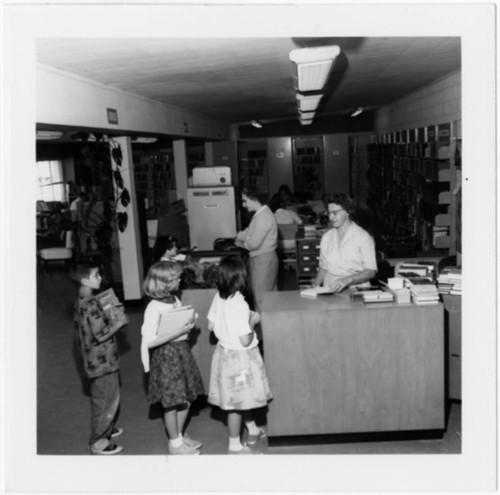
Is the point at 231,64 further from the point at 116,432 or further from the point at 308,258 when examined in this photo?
the point at 116,432

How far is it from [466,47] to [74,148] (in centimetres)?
1647

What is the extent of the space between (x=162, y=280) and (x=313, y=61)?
207 centimetres

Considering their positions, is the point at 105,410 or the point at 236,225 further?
the point at 236,225

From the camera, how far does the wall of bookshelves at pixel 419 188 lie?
7055mm

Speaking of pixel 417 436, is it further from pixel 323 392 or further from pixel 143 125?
pixel 143 125

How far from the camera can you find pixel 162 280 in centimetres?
410

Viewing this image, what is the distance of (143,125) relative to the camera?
8.02 metres

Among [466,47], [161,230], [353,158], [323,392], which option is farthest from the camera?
[353,158]

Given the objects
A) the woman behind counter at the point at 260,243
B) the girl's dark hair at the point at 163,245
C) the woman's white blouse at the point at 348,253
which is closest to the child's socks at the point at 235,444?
the woman's white blouse at the point at 348,253

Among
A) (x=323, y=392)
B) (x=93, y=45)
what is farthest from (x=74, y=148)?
(x=323, y=392)

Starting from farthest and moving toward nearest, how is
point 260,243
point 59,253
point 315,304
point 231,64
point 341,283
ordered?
point 59,253 < point 260,243 < point 231,64 < point 341,283 < point 315,304

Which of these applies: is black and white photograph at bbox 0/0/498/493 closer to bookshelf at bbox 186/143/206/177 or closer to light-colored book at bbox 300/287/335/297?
light-colored book at bbox 300/287/335/297

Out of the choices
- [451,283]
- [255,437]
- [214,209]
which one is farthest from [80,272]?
[214,209]

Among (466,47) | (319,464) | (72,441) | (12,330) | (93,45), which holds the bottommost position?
(72,441)
